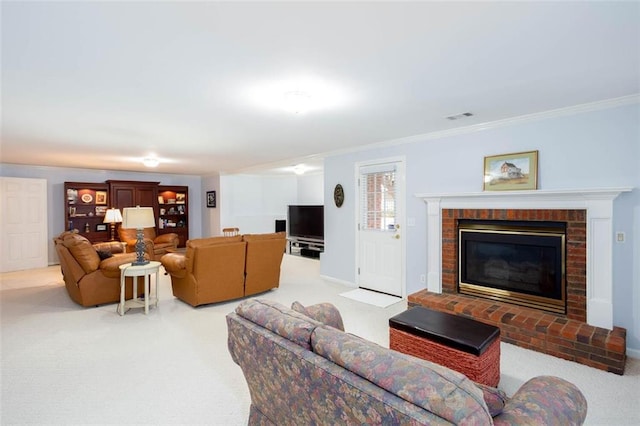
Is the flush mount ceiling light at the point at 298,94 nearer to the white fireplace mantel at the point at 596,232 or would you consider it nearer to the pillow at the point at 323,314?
the pillow at the point at 323,314

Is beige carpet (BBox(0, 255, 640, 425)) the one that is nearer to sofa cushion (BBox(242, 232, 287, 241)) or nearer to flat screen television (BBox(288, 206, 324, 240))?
sofa cushion (BBox(242, 232, 287, 241))

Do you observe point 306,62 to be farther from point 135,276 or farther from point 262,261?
point 135,276

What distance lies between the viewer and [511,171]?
3623 mm

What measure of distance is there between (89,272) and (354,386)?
4.44 meters

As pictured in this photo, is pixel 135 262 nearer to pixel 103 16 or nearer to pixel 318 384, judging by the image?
pixel 103 16

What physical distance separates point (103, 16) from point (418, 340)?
111 inches

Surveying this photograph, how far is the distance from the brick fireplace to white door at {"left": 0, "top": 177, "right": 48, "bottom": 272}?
8.06m

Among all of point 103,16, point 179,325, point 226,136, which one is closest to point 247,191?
point 226,136

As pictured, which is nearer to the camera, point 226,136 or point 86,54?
point 86,54

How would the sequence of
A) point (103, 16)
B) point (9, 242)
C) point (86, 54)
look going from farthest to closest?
point (9, 242), point (86, 54), point (103, 16)

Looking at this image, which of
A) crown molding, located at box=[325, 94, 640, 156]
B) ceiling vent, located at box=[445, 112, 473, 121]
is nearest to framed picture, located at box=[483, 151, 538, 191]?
crown molding, located at box=[325, 94, 640, 156]

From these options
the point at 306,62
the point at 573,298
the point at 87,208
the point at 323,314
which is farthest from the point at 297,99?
the point at 87,208

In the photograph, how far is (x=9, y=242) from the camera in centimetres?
666

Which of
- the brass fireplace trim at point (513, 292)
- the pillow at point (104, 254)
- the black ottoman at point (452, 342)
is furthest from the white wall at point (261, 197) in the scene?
the black ottoman at point (452, 342)
